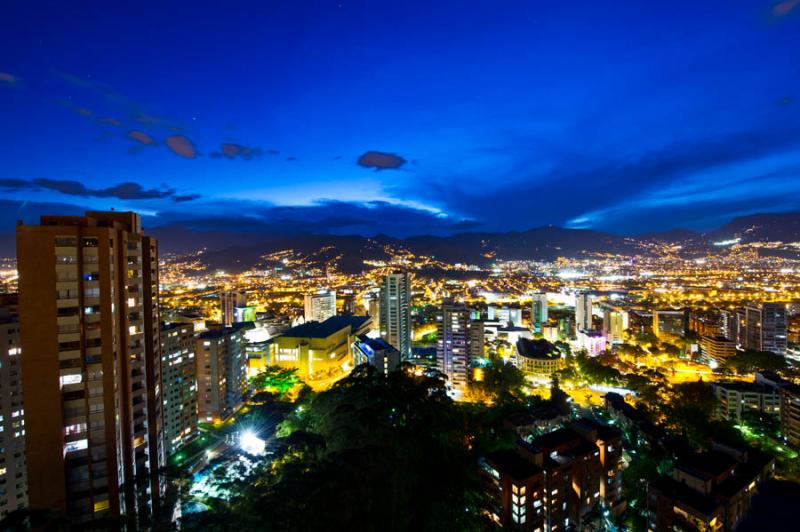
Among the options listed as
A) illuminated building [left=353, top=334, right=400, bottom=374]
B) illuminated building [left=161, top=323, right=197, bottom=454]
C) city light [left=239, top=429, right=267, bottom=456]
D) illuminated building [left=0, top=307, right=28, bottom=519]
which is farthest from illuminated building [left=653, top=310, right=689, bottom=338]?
illuminated building [left=0, top=307, right=28, bottom=519]

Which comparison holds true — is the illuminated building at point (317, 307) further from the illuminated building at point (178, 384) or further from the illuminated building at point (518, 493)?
the illuminated building at point (518, 493)

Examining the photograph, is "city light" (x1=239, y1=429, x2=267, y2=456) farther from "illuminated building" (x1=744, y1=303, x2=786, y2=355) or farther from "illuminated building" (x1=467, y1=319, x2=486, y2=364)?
"illuminated building" (x1=744, y1=303, x2=786, y2=355)

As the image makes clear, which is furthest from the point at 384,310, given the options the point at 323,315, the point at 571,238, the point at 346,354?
the point at 571,238

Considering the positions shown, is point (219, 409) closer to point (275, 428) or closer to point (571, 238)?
point (275, 428)

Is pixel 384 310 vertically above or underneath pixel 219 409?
above

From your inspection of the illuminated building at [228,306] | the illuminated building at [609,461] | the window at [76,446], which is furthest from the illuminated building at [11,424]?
the illuminated building at [228,306]

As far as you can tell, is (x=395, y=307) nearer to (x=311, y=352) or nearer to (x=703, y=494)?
(x=311, y=352)
